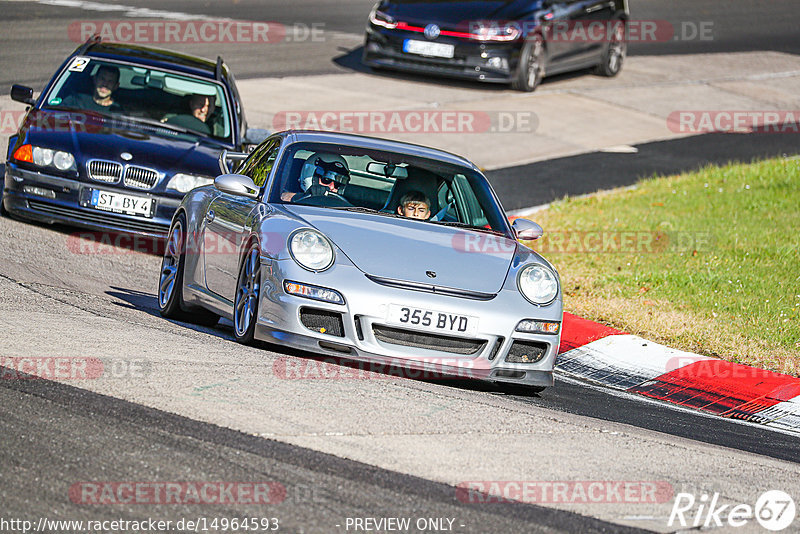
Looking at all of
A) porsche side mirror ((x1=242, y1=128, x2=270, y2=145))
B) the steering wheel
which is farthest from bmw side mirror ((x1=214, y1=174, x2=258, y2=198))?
porsche side mirror ((x1=242, y1=128, x2=270, y2=145))

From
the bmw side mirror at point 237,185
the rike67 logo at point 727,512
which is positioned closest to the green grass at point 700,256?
the bmw side mirror at point 237,185

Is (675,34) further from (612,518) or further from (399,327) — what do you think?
(612,518)

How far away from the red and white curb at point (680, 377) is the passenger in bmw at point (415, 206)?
5.15 ft

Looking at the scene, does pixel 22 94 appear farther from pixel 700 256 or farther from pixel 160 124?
pixel 700 256

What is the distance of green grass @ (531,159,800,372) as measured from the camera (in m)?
9.85

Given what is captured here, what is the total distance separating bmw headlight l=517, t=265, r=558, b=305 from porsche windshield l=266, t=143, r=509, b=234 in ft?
2.58

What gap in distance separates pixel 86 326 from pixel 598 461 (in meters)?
3.04

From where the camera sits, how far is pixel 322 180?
797 cm

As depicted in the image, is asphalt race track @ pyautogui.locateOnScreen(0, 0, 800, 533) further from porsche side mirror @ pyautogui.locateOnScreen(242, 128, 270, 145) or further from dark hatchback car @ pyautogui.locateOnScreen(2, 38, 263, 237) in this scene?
porsche side mirror @ pyautogui.locateOnScreen(242, 128, 270, 145)

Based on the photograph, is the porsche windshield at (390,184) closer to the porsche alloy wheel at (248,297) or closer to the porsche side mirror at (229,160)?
the porsche alloy wheel at (248,297)

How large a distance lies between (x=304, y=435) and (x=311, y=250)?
1800mm

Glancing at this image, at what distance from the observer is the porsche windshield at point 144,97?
38.3 ft

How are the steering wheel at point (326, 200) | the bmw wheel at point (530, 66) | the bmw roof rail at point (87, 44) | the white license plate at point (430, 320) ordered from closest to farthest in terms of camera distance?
the white license plate at point (430, 320)
the steering wheel at point (326, 200)
the bmw roof rail at point (87, 44)
the bmw wheel at point (530, 66)

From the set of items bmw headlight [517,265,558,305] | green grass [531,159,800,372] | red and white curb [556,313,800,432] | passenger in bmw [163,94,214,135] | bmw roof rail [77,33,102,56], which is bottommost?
red and white curb [556,313,800,432]
